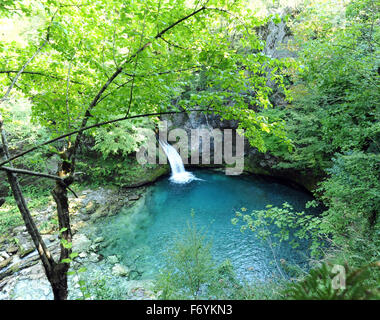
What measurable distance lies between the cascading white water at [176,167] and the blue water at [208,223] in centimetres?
67

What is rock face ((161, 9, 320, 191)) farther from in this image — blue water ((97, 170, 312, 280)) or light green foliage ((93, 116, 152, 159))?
light green foliage ((93, 116, 152, 159))

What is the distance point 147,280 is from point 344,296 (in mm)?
5352

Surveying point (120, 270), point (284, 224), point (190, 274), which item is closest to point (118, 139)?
point (120, 270)

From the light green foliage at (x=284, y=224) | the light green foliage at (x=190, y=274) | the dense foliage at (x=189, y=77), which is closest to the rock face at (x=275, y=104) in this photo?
the light green foliage at (x=284, y=224)

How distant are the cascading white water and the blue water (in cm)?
67

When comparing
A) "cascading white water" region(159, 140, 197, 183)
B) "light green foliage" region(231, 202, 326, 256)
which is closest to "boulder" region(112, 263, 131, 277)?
"light green foliage" region(231, 202, 326, 256)

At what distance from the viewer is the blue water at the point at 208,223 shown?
6277 mm

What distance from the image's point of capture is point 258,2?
15555 millimetres

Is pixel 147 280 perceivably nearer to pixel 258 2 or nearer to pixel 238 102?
pixel 238 102

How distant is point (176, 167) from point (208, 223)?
637cm

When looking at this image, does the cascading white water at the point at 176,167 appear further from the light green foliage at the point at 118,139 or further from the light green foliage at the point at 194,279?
the light green foliage at the point at 194,279

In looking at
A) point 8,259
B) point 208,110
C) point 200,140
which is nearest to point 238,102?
point 208,110

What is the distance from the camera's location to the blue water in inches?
247

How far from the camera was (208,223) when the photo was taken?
8352 mm
